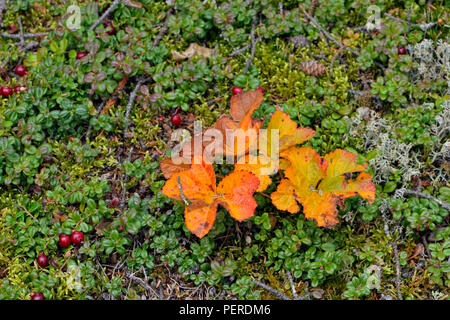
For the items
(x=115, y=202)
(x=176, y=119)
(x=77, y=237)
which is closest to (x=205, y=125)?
(x=176, y=119)

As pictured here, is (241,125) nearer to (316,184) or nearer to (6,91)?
(316,184)

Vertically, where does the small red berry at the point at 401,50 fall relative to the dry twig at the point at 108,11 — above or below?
below

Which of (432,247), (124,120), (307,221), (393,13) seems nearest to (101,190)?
(124,120)

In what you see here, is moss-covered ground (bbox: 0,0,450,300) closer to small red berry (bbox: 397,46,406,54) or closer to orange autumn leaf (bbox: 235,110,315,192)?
small red berry (bbox: 397,46,406,54)

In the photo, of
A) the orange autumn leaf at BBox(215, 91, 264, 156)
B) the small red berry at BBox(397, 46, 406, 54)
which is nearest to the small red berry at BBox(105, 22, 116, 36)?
the orange autumn leaf at BBox(215, 91, 264, 156)

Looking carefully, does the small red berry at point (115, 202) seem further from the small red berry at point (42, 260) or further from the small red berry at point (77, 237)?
the small red berry at point (42, 260)

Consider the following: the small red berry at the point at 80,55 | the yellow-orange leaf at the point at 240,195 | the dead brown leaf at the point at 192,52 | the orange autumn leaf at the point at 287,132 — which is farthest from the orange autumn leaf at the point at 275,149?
the small red berry at the point at 80,55
